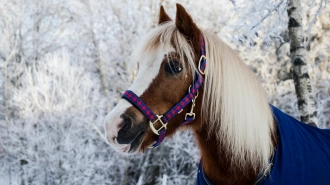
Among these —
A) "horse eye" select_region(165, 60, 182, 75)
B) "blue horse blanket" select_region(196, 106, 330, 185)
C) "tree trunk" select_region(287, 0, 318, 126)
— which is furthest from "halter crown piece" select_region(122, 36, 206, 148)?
"tree trunk" select_region(287, 0, 318, 126)

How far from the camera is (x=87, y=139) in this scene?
40.3 ft

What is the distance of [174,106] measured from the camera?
6.42 feet

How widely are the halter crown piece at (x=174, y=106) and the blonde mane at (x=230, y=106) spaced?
0.16 ft

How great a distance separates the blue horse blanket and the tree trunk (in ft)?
5.27

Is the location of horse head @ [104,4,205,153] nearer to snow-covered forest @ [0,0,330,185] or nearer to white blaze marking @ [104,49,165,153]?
white blaze marking @ [104,49,165,153]

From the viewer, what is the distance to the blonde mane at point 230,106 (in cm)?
204

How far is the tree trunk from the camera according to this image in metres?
3.79

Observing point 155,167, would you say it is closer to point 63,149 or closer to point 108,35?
point 63,149

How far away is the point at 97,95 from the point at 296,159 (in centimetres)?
1100

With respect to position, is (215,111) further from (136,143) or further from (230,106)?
(136,143)

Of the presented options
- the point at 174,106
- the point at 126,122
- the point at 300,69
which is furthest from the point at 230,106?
the point at 300,69

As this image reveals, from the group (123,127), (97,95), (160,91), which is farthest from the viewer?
(97,95)

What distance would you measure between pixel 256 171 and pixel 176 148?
32.8 feet

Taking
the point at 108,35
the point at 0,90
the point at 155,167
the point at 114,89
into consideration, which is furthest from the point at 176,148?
the point at 0,90
